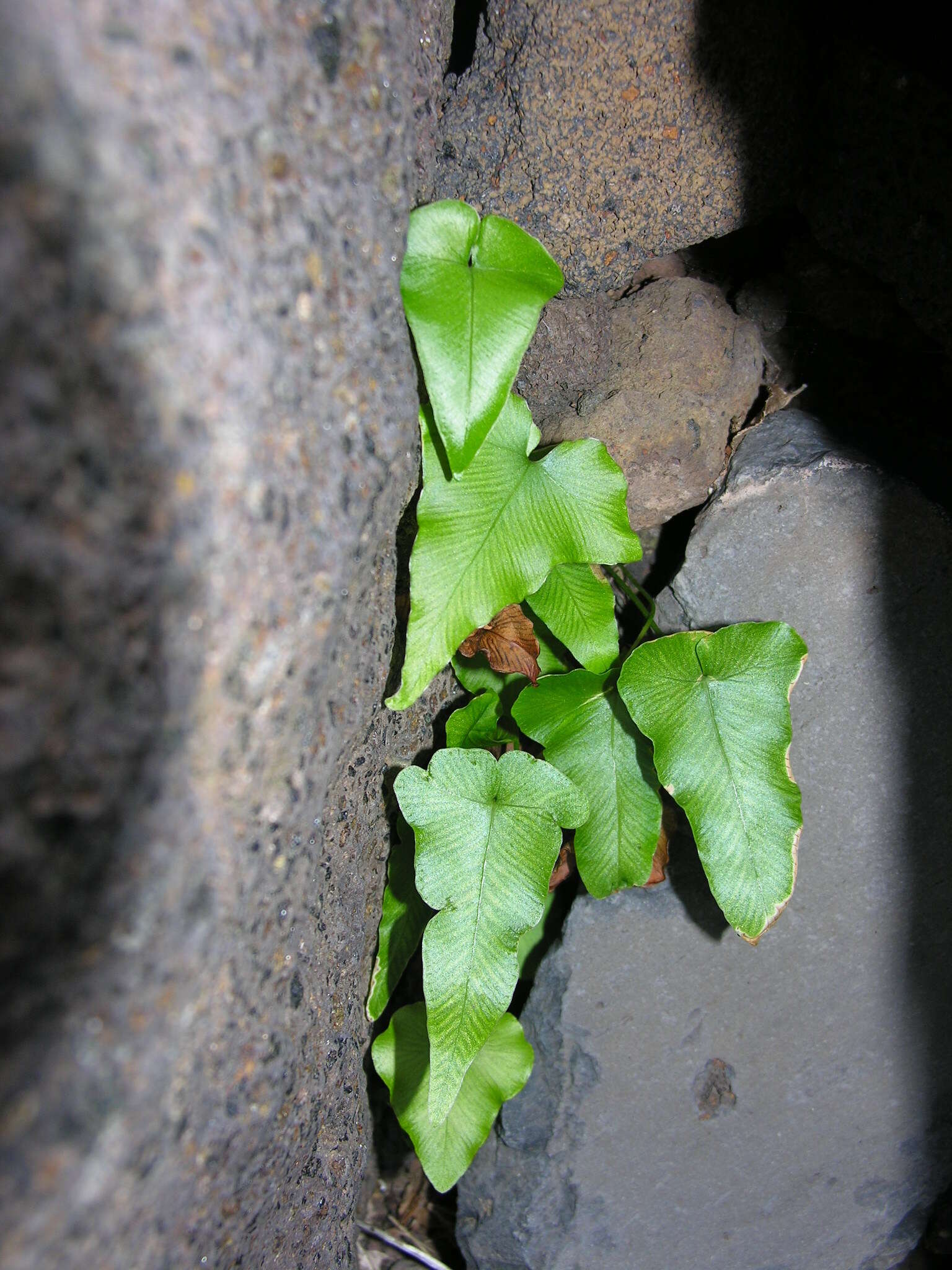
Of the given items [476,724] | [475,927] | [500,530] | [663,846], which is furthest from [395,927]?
[500,530]

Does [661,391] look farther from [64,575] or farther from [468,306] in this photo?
[64,575]

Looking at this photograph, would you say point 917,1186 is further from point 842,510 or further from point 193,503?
point 193,503

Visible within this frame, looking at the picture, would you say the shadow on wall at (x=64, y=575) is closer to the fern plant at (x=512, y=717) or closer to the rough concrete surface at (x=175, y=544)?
the rough concrete surface at (x=175, y=544)

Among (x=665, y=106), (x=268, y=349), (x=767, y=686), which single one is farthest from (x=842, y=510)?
(x=268, y=349)

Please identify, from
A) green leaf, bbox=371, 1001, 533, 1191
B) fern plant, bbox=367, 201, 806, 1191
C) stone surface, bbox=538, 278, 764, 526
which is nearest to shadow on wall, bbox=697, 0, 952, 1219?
stone surface, bbox=538, 278, 764, 526

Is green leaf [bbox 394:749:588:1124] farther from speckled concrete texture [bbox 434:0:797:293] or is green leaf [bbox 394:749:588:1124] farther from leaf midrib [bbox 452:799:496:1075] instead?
speckled concrete texture [bbox 434:0:797:293]

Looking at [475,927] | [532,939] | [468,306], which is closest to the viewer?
[468,306]
